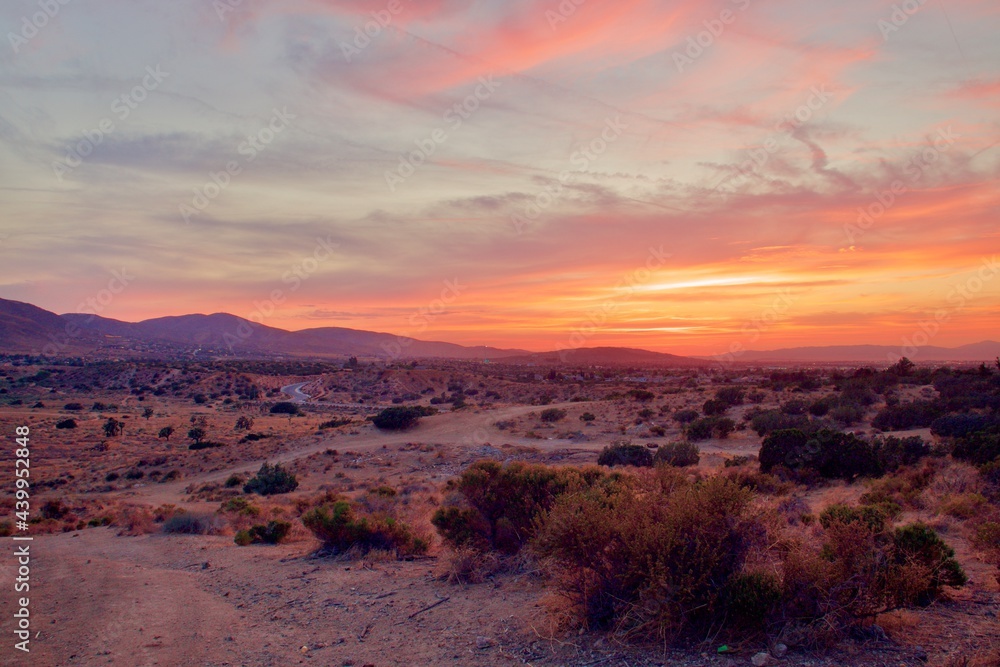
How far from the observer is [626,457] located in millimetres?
25203

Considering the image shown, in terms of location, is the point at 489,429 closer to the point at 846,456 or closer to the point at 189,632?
A: the point at 846,456

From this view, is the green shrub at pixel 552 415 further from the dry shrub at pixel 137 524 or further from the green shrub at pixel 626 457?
the dry shrub at pixel 137 524

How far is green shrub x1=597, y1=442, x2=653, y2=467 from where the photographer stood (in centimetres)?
2498

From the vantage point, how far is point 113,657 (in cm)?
705

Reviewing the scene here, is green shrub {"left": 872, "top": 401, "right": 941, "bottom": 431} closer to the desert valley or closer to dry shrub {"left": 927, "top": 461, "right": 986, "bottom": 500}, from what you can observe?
the desert valley

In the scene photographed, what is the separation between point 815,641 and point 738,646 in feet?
2.30

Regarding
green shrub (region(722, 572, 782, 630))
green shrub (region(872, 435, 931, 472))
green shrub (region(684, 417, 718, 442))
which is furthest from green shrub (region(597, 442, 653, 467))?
green shrub (region(722, 572, 782, 630))

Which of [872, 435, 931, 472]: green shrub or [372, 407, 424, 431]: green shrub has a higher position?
[872, 435, 931, 472]: green shrub

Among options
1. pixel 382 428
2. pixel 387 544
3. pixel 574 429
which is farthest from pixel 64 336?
pixel 387 544

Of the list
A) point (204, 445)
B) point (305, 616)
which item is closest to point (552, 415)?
point (204, 445)

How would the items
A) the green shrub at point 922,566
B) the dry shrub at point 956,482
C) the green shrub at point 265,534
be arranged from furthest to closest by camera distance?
the green shrub at point 265,534, the dry shrub at point 956,482, the green shrub at point 922,566

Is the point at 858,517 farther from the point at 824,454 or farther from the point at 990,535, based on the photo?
the point at 824,454

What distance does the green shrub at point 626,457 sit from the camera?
24984 mm

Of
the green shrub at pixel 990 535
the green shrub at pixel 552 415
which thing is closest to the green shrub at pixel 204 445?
the green shrub at pixel 552 415
